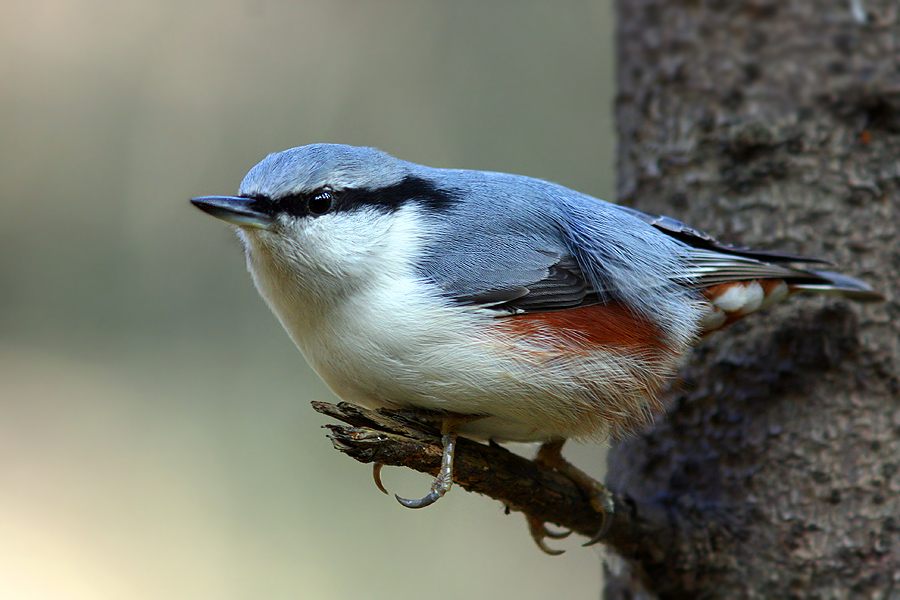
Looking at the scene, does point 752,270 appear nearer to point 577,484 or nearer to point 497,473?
point 577,484

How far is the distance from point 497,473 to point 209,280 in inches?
117

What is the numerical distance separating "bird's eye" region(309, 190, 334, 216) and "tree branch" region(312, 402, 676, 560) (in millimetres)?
497

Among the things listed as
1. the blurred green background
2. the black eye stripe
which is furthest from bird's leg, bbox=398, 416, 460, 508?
the blurred green background

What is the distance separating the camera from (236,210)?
168 centimetres

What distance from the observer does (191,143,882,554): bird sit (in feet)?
5.57

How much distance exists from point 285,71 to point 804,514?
3590mm

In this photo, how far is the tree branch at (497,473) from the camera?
149 cm

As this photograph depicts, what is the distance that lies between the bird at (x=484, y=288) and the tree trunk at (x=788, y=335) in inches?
7.5

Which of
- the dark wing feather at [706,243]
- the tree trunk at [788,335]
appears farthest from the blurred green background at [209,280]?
the dark wing feather at [706,243]

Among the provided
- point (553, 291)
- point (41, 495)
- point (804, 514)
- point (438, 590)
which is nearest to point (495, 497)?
point (553, 291)

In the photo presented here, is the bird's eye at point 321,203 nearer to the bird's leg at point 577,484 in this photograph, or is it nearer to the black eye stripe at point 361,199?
the black eye stripe at point 361,199

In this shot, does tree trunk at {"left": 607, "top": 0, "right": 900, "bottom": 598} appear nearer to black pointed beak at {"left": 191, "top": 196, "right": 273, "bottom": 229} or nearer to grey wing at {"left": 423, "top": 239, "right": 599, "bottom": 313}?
grey wing at {"left": 423, "top": 239, "right": 599, "bottom": 313}

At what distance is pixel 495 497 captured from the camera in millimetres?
1748

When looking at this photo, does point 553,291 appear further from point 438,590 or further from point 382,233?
point 438,590
